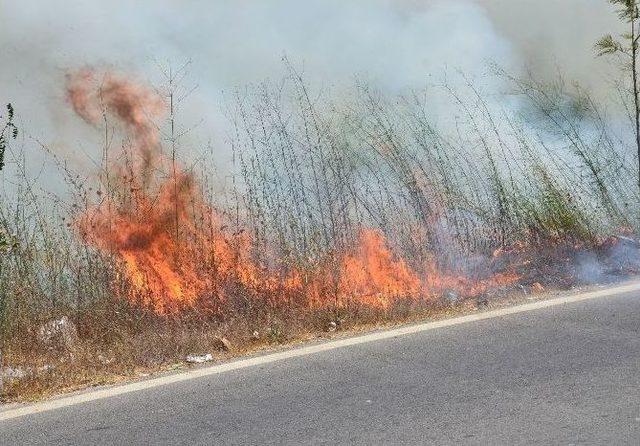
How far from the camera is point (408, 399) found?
377 cm

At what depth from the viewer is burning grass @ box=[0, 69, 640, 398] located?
19.6 ft

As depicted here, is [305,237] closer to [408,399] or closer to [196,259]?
[196,259]

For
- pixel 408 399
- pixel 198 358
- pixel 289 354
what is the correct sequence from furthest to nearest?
pixel 198 358
pixel 289 354
pixel 408 399

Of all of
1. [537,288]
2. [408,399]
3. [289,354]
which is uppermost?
[537,288]

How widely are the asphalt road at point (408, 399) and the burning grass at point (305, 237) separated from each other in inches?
42.2

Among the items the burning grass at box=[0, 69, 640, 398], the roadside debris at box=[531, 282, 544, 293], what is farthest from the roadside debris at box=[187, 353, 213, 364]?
the roadside debris at box=[531, 282, 544, 293]

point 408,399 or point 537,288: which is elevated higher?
point 537,288

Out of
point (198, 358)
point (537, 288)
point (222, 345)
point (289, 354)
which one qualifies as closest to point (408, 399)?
point (289, 354)

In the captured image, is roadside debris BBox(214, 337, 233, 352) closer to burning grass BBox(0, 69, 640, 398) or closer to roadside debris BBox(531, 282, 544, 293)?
burning grass BBox(0, 69, 640, 398)

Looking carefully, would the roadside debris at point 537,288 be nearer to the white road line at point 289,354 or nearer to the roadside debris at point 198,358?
the white road line at point 289,354

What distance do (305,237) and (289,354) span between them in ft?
6.64

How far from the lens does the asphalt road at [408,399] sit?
3316 mm

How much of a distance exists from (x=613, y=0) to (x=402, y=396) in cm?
544

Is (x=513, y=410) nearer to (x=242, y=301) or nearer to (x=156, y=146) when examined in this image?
(x=242, y=301)
